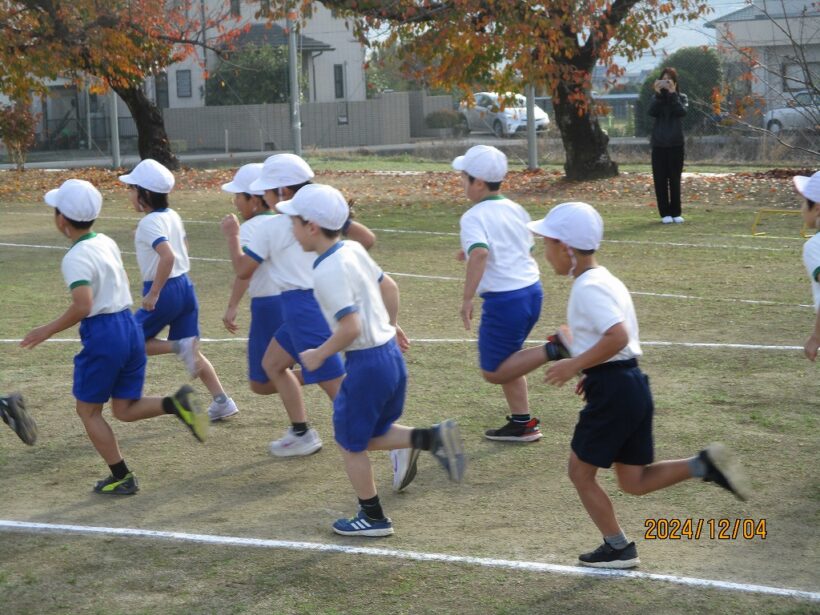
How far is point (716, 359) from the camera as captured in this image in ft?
28.9

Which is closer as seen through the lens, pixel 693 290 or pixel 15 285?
pixel 693 290

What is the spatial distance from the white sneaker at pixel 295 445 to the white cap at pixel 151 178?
1684 millimetres

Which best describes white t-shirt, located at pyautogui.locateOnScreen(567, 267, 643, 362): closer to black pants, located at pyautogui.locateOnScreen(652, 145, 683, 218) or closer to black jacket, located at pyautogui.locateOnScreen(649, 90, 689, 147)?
black pants, located at pyautogui.locateOnScreen(652, 145, 683, 218)

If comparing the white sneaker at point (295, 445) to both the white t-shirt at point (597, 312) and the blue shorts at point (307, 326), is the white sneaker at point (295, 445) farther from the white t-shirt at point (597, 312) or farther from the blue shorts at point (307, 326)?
→ the white t-shirt at point (597, 312)

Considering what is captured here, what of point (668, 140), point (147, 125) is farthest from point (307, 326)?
point (147, 125)

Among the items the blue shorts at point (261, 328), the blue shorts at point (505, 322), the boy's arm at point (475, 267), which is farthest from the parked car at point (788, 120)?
the blue shorts at point (261, 328)

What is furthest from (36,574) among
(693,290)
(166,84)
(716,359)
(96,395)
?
(166,84)

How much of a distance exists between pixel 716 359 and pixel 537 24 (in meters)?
11.5

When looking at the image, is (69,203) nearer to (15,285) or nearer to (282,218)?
(282,218)

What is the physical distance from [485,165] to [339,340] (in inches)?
78.2

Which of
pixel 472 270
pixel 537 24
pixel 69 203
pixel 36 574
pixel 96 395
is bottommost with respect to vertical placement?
pixel 36 574

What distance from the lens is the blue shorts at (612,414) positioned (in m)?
4.75

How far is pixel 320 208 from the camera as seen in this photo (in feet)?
17.3

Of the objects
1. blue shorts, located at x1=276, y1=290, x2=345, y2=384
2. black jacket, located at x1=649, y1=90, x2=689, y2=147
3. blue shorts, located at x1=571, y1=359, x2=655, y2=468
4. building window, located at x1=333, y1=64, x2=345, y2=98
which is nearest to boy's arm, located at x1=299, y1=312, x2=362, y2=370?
blue shorts, located at x1=571, y1=359, x2=655, y2=468
